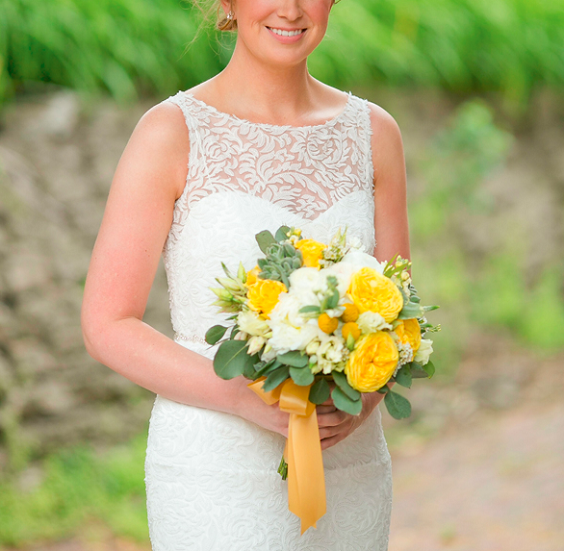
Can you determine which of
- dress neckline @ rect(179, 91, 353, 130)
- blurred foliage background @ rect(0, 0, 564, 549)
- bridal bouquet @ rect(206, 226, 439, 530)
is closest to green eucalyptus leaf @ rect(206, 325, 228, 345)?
bridal bouquet @ rect(206, 226, 439, 530)

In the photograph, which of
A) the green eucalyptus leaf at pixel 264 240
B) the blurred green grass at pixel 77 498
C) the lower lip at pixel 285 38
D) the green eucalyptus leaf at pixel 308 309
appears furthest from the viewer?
the blurred green grass at pixel 77 498

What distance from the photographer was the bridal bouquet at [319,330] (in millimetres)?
1607

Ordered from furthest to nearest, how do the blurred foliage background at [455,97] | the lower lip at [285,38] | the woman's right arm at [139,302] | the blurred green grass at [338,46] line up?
the blurred foliage background at [455,97] < the blurred green grass at [338,46] < the lower lip at [285,38] < the woman's right arm at [139,302]

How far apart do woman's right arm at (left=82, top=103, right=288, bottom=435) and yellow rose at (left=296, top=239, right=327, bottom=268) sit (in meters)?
0.44

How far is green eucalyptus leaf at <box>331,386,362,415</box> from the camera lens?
1.63 metres

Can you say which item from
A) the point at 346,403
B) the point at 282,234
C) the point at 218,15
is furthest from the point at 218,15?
the point at 346,403

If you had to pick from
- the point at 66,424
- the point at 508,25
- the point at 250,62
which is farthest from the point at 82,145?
the point at 508,25

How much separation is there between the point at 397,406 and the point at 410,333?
172 millimetres

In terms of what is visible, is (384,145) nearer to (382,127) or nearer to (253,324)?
(382,127)

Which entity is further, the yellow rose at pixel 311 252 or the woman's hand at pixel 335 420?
the woman's hand at pixel 335 420

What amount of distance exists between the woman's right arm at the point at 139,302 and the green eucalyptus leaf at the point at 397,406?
325 millimetres

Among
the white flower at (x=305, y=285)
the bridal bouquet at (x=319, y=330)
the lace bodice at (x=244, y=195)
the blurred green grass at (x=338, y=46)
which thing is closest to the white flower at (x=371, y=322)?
the bridal bouquet at (x=319, y=330)

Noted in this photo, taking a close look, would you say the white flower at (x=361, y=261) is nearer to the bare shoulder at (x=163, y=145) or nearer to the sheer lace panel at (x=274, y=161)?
the sheer lace panel at (x=274, y=161)

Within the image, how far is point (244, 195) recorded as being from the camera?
2.10 metres
